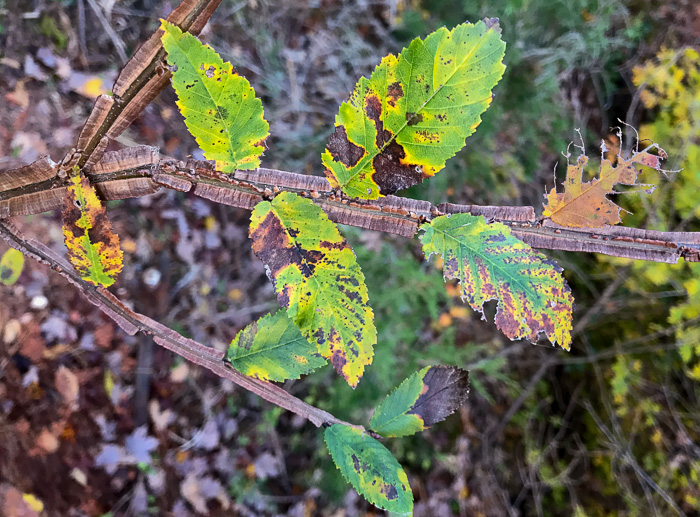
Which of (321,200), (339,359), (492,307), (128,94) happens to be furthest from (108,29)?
(492,307)

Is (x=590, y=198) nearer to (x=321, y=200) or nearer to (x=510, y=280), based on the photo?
(x=510, y=280)

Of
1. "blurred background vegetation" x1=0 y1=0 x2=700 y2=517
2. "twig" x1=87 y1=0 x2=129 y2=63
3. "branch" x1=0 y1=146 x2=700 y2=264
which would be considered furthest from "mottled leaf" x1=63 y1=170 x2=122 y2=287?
"twig" x1=87 y1=0 x2=129 y2=63

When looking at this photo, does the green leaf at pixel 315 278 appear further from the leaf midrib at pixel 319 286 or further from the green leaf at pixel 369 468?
the green leaf at pixel 369 468

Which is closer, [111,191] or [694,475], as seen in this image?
[111,191]

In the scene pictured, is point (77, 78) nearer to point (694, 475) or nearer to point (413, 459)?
point (413, 459)

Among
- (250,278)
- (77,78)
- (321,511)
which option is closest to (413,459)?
(321,511)
